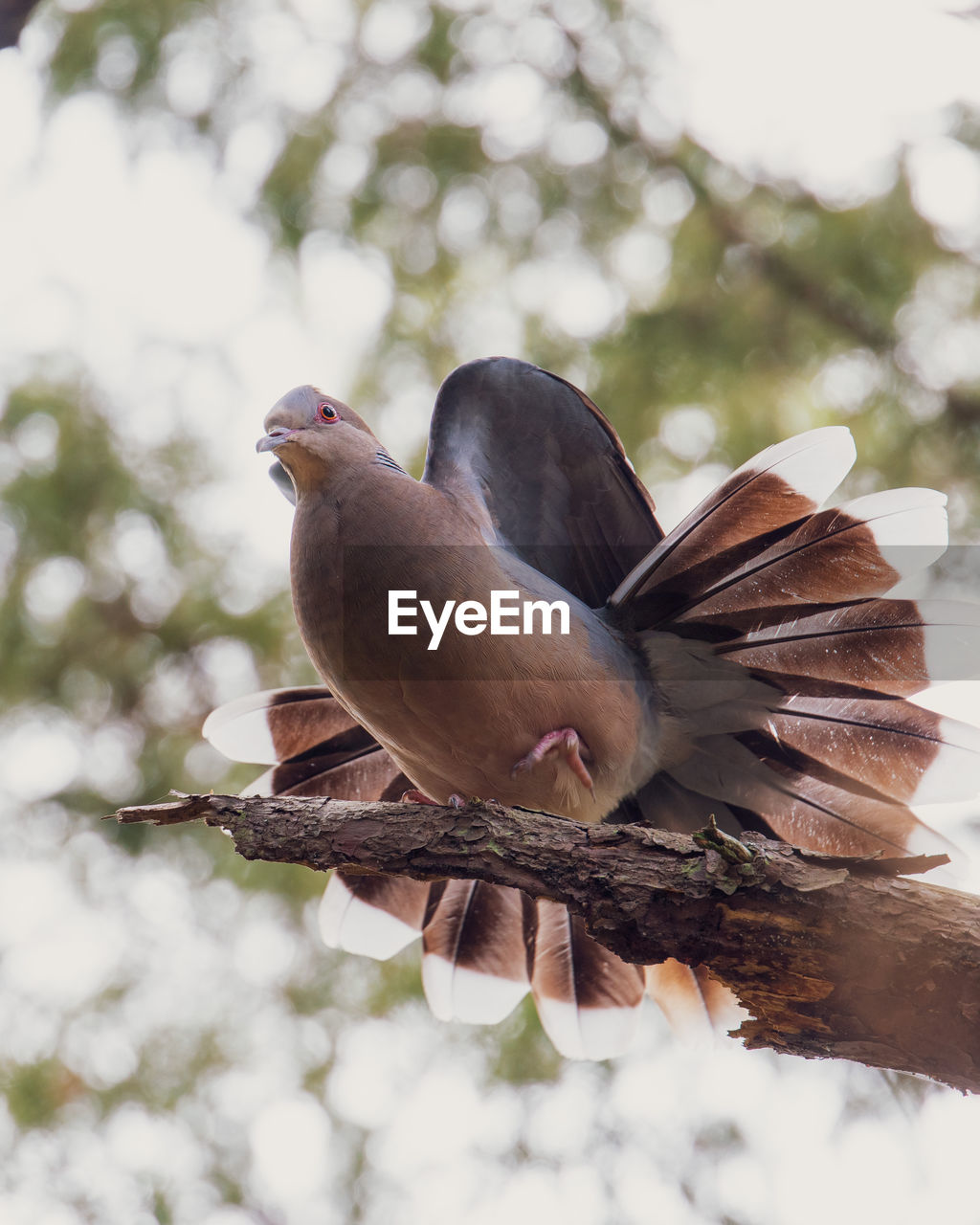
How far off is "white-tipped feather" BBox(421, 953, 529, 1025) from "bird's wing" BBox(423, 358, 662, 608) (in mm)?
1029

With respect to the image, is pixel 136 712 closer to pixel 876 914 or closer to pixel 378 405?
pixel 378 405

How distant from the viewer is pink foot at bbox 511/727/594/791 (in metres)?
2.37

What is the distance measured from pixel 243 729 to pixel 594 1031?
1.21m

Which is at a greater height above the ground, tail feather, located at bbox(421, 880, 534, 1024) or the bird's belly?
the bird's belly

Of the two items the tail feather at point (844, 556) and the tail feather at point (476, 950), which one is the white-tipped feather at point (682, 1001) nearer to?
the tail feather at point (476, 950)

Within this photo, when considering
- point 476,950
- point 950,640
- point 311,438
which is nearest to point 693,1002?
point 476,950

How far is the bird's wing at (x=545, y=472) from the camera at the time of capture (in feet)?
9.20

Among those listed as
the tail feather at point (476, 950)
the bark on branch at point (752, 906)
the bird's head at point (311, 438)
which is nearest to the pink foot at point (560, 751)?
the bark on branch at point (752, 906)

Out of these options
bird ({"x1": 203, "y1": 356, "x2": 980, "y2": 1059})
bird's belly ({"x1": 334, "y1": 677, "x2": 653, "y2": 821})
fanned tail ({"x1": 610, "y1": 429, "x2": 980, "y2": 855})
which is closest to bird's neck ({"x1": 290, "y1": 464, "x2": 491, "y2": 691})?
bird ({"x1": 203, "y1": 356, "x2": 980, "y2": 1059})

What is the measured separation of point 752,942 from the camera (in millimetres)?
1836

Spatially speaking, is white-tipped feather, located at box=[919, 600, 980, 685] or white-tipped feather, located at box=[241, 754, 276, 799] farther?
white-tipped feather, located at box=[241, 754, 276, 799]

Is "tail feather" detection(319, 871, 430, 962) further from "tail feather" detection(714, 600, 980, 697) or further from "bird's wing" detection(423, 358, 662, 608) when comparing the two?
"tail feather" detection(714, 600, 980, 697)

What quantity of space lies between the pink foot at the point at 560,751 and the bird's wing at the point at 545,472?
1.90 feet

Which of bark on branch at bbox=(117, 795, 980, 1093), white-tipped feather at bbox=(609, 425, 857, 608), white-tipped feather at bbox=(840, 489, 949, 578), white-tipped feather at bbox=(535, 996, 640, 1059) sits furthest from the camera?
white-tipped feather at bbox=(535, 996, 640, 1059)
